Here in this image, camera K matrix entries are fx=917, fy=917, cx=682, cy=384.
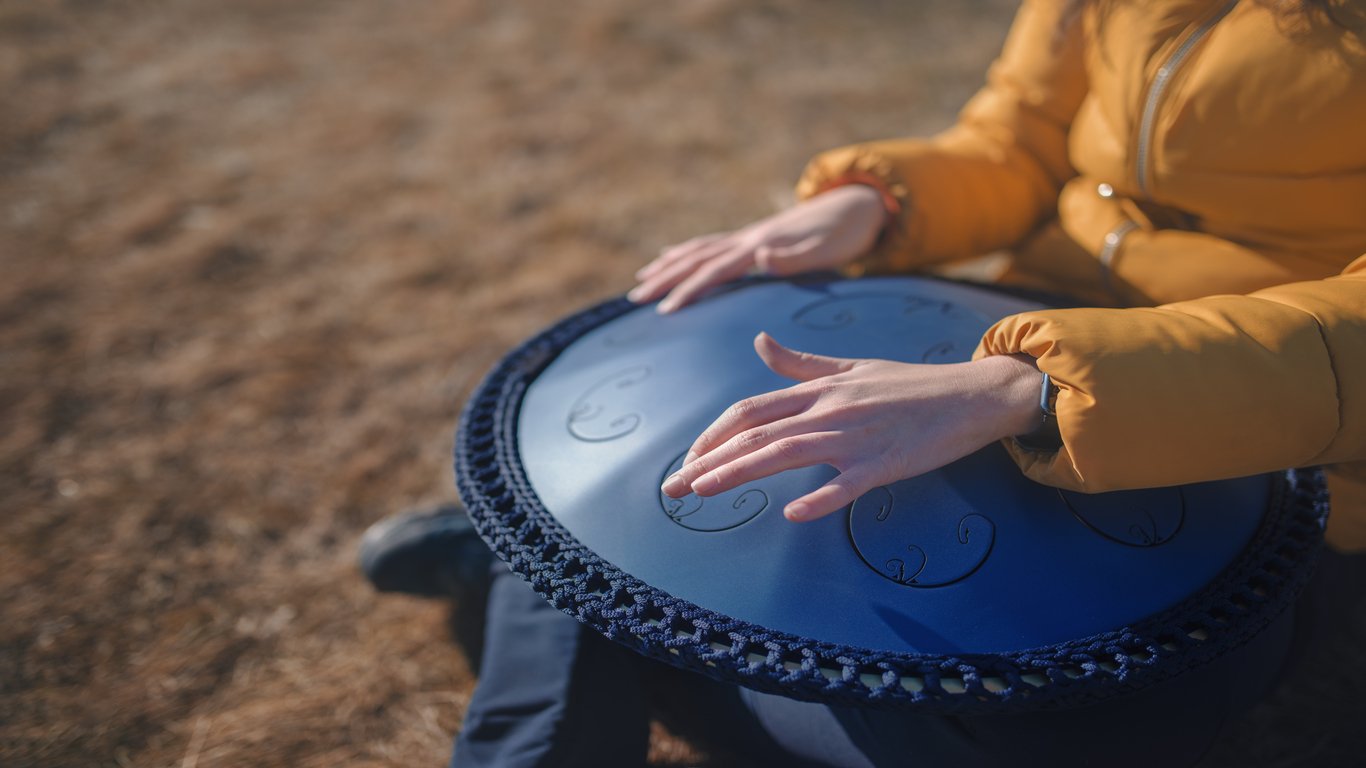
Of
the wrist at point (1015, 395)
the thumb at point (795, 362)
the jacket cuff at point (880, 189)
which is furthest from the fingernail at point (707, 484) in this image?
the jacket cuff at point (880, 189)

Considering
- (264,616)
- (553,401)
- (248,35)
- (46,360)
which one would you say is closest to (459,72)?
(248,35)

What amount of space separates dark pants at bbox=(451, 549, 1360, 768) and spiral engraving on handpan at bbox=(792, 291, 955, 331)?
40 cm

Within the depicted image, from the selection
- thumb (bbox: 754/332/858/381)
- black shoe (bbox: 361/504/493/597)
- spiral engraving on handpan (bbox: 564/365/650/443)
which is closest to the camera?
thumb (bbox: 754/332/858/381)

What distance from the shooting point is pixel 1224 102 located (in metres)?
0.87

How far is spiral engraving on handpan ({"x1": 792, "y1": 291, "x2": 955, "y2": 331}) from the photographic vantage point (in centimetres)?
99

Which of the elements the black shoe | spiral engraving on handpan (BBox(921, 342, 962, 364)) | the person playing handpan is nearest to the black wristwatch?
the person playing handpan

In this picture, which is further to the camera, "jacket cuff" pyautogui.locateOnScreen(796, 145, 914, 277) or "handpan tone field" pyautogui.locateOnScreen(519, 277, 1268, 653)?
"jacket cuff" pyautogui.locateOnScreen(796, 145, 914, 277)

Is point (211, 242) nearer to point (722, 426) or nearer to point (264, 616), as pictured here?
point (264, 616)

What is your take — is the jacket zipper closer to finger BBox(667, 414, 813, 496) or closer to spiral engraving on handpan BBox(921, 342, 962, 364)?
spiral engraving on handpan BBox(921, 342, 962, 364)

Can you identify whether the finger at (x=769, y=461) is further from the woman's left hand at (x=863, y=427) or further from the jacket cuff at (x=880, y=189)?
the jacket cuff at (x=880, y=189)

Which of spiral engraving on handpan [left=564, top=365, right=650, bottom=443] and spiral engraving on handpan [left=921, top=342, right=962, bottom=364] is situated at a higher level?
spiral engraving on handpan [left=921, top=342, right=962, bottom=364]

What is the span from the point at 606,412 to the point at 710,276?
0.83 feet

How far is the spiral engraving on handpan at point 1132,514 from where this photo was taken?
79 centimetres

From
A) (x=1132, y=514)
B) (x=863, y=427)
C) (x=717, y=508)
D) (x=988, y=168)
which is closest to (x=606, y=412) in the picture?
(x=717, y=508)
